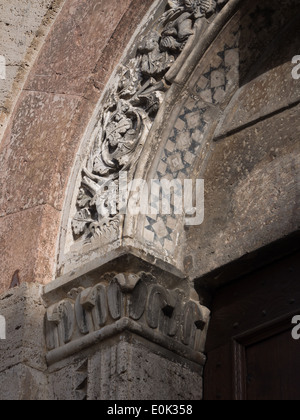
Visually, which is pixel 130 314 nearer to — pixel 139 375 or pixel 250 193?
pixel 139 375

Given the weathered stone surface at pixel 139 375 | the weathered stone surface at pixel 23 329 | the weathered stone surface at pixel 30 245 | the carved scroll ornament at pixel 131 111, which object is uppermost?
the carved scroll ornament at pixel 131 111

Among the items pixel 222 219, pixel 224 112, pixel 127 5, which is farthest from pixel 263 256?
pixel 127 5

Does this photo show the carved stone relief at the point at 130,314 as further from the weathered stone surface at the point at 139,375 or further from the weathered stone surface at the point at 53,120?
the weathered stone surface at the point at 53,120

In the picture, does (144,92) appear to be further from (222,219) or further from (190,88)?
(222,219)

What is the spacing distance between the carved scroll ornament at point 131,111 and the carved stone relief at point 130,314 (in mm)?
277

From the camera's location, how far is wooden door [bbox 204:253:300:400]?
11.3 ft

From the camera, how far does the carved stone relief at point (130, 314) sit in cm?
358

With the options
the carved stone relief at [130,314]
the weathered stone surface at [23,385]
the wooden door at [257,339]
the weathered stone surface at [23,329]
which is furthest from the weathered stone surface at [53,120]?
the wooden door at [257,339]

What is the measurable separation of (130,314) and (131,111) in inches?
34.6

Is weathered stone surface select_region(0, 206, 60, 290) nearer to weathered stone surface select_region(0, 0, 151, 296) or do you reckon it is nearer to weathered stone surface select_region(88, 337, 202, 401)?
weathered stone surface select_region(0, 0, 151, 296)

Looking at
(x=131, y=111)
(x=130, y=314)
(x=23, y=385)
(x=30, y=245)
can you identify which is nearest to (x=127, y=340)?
(x=130, y=314)

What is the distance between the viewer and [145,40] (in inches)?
164

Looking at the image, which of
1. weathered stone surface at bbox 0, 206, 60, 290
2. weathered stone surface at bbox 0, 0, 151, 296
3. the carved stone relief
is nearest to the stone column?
the carved stone relief

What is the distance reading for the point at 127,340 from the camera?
3.53 m
